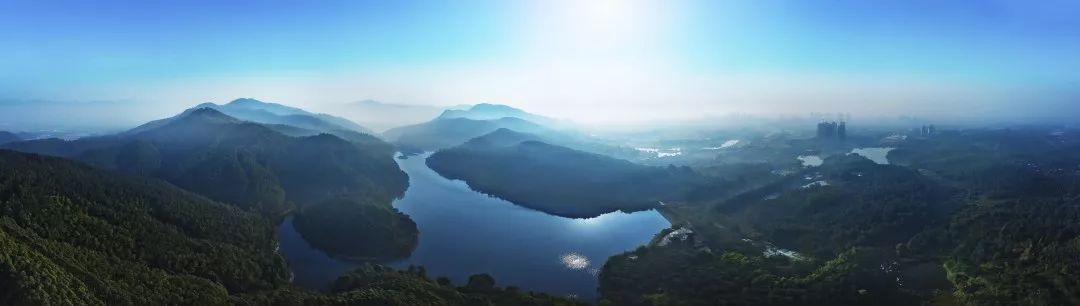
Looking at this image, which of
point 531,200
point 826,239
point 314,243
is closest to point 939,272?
point 826,239

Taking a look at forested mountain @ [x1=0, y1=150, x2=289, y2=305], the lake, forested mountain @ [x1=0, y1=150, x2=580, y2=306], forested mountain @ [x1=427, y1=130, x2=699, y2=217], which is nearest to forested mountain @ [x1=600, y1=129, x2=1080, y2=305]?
the lake

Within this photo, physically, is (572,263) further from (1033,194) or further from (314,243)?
(1033,194)

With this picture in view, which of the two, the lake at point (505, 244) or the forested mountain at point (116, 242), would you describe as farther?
the lake at point (505, 244)

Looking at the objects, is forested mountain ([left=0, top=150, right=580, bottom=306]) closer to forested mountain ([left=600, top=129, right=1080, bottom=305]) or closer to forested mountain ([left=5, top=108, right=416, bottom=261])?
forested mountain ([left=5, top=108, right=416, bottom=261])

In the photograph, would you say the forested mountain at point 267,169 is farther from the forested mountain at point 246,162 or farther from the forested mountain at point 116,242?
the forested mountain at point 116,242

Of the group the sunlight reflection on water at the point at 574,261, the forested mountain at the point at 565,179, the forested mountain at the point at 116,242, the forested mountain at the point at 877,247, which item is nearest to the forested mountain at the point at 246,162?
the forested mountain at the point at 565,179

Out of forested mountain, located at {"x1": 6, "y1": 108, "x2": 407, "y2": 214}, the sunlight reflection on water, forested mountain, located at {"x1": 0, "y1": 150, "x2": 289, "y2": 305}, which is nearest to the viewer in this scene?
forested mountain, located at {"x1": 0, "y1": 150, "x2": 289, "y2": 305}
